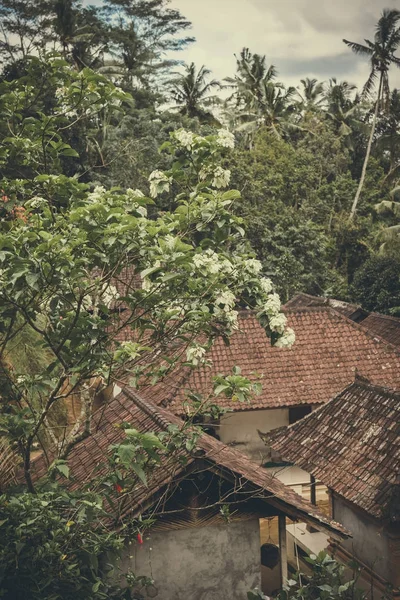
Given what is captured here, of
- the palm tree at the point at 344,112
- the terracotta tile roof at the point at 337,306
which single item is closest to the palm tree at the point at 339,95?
the palm tree at the point at 344,112

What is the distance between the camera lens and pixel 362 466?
9070 millimetres

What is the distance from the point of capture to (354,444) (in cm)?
956

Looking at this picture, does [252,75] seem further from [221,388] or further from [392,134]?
[221,388]

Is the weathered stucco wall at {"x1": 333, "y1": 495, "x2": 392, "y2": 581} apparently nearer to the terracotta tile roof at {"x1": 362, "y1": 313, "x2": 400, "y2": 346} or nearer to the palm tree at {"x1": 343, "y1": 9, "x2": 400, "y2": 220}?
the terracotta tile roof at {"x1": 362, "y1": 313, "x2": 400, "y2": 346}

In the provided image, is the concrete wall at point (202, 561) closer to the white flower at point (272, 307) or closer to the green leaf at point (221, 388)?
the green leaf at point (221, 388)

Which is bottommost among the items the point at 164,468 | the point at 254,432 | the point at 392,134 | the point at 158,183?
the point at 254,432

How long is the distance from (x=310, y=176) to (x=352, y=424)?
2082 centimetres

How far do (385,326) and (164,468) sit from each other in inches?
602

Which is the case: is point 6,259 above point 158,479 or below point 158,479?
above

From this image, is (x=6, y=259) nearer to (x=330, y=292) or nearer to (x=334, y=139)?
(x=330, y=292)

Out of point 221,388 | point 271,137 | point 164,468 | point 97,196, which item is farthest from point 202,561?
point 271,137

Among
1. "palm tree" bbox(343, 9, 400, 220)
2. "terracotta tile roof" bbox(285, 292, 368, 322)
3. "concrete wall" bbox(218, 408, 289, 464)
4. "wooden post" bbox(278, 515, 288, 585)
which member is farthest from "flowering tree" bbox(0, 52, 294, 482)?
"palm tree" bbox(343, 9, 400, 220)

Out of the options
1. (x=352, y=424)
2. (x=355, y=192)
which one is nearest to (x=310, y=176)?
(x=355, y=192)

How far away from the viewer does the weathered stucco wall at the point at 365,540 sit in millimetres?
8336
